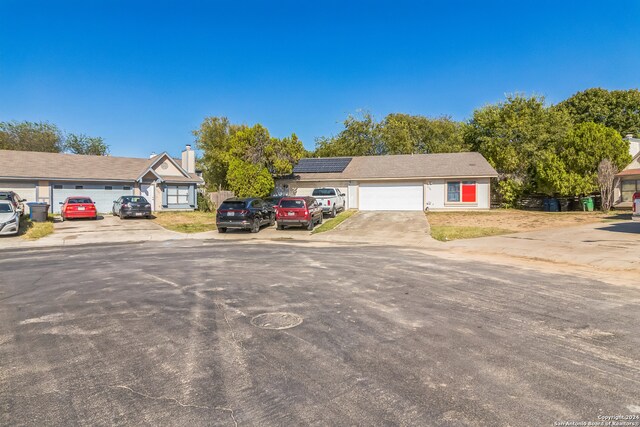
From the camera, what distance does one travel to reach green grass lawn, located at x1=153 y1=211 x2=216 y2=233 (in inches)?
880

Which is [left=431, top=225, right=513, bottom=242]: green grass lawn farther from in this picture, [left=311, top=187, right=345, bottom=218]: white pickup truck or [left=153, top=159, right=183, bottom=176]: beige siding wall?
[left=153, top=159, right=183, bottom=176]: beige siding wall

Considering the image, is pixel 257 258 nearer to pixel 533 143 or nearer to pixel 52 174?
pixel 52 174

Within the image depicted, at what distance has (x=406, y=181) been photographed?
31875mm

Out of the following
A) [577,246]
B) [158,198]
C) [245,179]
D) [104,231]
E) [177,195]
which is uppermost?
[245,179]

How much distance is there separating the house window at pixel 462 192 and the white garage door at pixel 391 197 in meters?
2.40

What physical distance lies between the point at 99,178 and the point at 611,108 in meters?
56.8

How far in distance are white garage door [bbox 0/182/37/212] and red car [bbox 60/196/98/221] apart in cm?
583

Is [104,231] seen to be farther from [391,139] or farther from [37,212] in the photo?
[391,139]

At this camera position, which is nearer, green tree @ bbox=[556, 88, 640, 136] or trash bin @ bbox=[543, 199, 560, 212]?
trash bin @ bbox=[543, 199, 560, 212]

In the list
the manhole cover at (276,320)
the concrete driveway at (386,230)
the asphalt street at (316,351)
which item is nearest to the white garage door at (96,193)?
the concrete driveway at (386,230)

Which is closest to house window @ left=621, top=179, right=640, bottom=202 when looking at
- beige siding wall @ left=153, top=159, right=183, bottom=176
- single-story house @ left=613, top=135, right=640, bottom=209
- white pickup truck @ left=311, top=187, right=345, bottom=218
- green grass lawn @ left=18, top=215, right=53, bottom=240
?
single-story house @ left=613, top=135, right=640, bottom=209

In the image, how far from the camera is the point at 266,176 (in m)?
31.6

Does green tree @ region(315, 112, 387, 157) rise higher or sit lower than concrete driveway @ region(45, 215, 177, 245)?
higher

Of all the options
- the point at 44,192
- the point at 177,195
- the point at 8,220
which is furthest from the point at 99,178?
the point at 8,220
